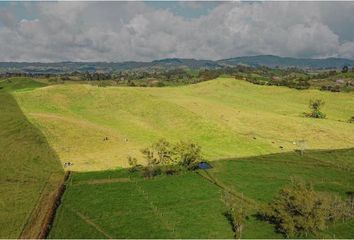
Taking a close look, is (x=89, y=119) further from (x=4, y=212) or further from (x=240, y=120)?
(x=4, y=212)

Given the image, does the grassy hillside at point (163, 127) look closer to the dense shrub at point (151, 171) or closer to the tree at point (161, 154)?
the tree at point (161, 154)

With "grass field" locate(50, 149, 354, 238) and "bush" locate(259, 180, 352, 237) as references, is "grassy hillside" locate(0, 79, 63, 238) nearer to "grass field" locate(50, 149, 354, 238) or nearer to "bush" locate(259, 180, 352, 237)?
"grass field" locate(50, 149, 354, 238)

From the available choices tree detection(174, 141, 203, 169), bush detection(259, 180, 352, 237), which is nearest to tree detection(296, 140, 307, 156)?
tree detection(174, 141, 203, 169)

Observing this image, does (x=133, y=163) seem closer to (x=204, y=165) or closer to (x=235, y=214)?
(x=204, y=165)

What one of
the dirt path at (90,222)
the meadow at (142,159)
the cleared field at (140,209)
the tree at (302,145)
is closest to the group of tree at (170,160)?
the cleared field at (140,209)

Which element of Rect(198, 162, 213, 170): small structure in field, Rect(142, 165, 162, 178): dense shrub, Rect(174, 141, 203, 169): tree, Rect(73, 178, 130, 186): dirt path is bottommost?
Rect(198, 162, 213, 170): small structure in field

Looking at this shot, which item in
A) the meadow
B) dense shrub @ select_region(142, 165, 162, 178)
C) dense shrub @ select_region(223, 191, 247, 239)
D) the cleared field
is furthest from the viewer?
dense shrub @ select_region(142, 165, 162, 178)

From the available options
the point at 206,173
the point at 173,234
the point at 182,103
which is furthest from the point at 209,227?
the point at 182,103

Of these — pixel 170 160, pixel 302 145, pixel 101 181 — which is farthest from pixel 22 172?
pixel 302 145
